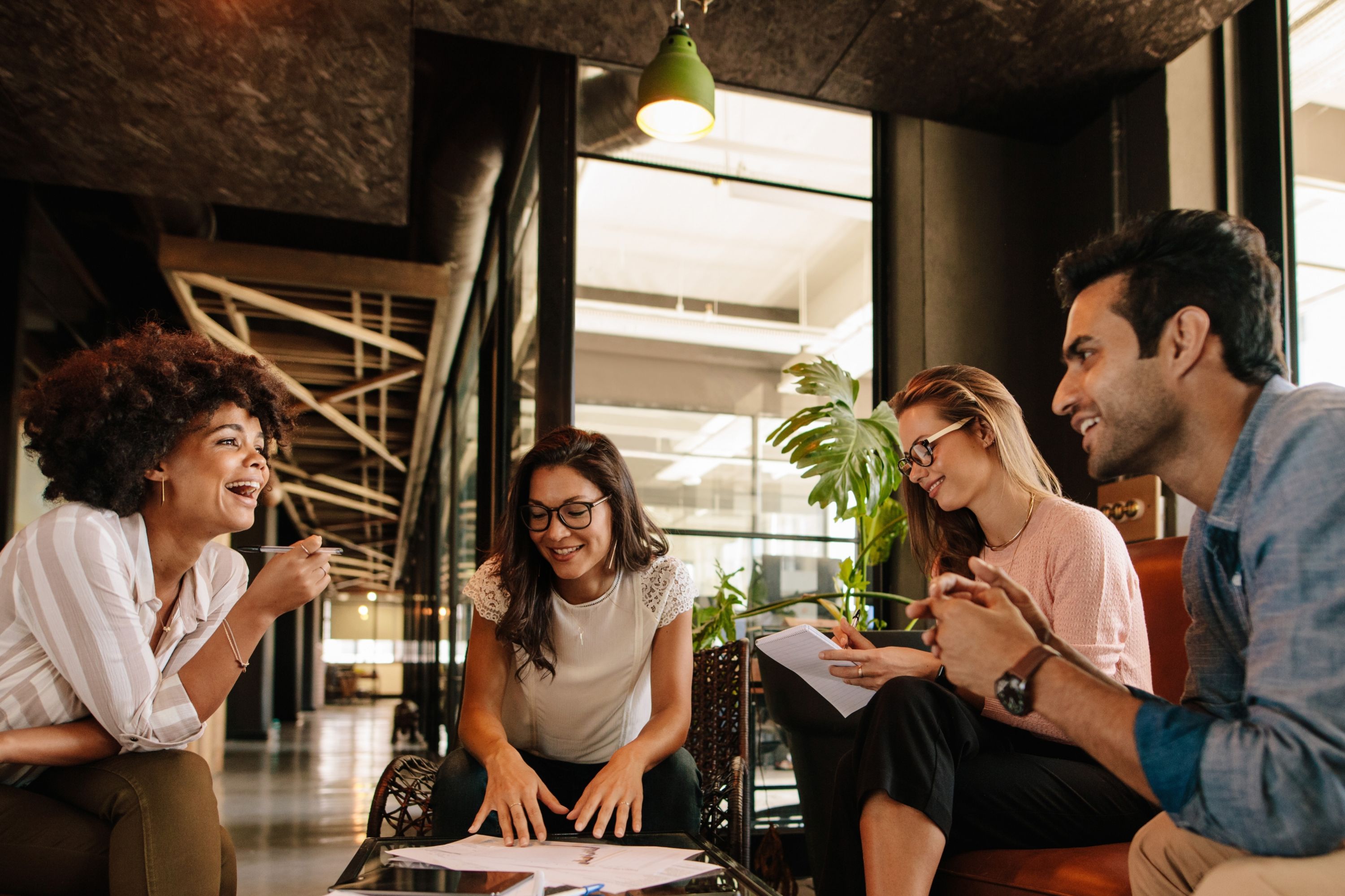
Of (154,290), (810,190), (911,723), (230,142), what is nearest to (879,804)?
(911,723)

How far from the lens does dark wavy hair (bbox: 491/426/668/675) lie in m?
2.13

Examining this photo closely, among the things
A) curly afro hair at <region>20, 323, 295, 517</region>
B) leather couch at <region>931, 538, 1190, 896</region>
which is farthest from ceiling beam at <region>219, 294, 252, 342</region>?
leather couch at <region>931, 538, 1190, 896</region>

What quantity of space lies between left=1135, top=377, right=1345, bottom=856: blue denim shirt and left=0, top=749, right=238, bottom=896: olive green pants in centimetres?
135

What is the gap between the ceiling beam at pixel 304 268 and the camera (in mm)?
5844

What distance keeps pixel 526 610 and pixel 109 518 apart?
833 millimetres

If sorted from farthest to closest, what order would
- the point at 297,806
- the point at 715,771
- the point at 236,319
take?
the point at 236,319 < the point at 297,806 < the point at 715,771

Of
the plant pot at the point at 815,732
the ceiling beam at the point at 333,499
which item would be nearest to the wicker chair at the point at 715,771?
the plant pot at the point at 815,732

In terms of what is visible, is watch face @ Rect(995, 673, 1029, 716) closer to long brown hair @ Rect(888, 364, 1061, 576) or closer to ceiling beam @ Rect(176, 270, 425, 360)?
long brown hair @ Rect(888, 364, 1061, 576)

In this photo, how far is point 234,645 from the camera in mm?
1674

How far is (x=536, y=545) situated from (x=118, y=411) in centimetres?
89

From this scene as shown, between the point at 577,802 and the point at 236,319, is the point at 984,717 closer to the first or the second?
the point at 577,802

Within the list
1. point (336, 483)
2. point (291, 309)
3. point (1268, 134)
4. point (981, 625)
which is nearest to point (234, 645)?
point (981, 625)

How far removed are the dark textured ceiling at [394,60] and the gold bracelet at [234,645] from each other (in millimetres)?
2212

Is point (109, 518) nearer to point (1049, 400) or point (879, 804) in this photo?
point (879, 804)
